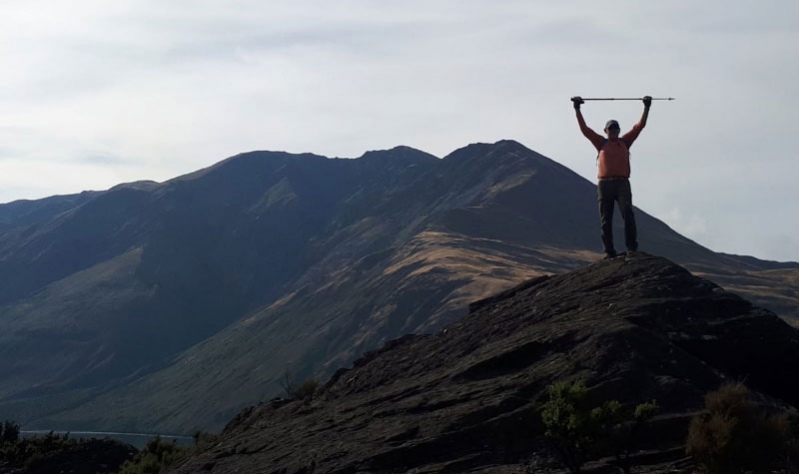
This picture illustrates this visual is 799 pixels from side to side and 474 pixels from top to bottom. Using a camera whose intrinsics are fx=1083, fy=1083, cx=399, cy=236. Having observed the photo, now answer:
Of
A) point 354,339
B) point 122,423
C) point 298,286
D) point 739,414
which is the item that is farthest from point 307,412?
point 298,286

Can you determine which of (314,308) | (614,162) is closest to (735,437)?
(614,162)

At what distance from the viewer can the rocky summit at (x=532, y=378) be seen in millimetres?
15164

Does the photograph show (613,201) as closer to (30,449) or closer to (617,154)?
(617,154)

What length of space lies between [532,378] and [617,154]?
217 inches

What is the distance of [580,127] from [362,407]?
259 inches

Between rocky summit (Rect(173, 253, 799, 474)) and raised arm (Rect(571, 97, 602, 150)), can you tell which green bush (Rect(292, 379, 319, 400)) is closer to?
rocky summit (Rect(173, 253, 799, 474))

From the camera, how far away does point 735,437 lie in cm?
1304

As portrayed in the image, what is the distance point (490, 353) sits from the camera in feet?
58.8

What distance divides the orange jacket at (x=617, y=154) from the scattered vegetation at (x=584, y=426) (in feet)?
21.2

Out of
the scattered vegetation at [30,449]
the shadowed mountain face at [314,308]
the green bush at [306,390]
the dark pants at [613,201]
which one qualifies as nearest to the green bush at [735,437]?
the dark pants at [613,201]

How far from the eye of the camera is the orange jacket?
65.1 feet

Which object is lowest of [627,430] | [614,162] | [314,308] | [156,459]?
[156,459]

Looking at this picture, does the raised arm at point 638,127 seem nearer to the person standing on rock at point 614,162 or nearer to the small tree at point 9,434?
the person standing on rock at point 614,162

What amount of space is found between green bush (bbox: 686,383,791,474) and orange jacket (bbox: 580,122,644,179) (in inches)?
274
